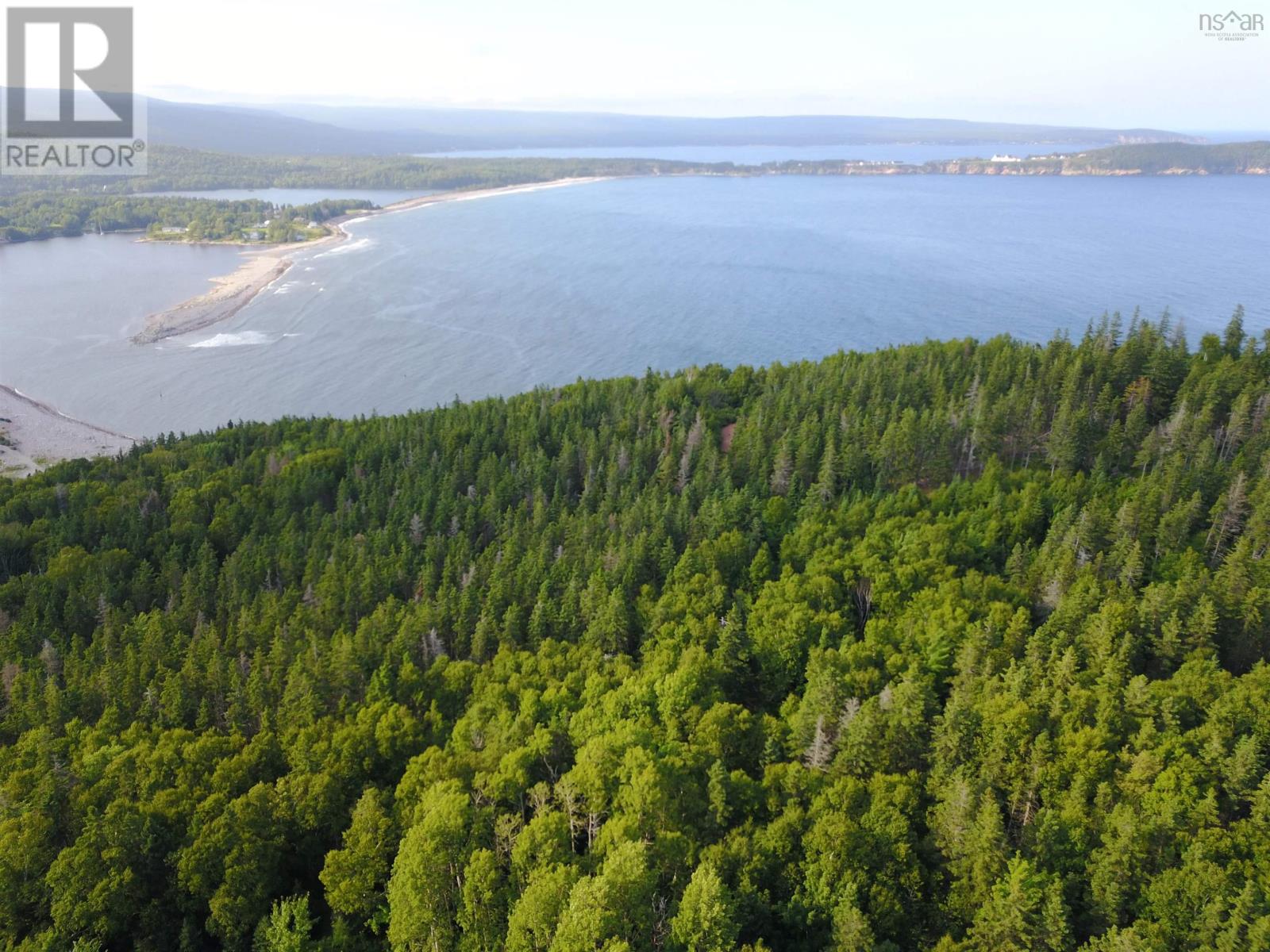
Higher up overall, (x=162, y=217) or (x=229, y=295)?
(x=162, y=217)

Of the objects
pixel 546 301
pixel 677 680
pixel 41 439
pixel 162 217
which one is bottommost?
pixel 677 680

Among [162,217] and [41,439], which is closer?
[41,439]

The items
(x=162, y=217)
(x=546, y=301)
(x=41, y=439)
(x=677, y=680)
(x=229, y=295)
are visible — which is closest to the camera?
(x=677, y=680)

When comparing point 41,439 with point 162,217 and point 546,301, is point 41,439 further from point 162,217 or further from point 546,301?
point 162,217

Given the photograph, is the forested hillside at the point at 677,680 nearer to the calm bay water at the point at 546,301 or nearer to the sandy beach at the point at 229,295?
the calm bay water at the point at 546,301

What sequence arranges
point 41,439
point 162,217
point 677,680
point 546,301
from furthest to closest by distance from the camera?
point 162,217 < point 546,301 < point 41,439 < point 677,680

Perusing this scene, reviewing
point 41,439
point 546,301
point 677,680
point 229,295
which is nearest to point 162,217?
point 229,295

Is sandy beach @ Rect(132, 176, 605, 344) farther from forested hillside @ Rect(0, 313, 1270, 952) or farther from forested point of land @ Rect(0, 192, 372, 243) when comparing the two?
forested hillside @ Rect(0, 313, 1270, 952)
